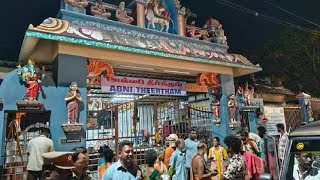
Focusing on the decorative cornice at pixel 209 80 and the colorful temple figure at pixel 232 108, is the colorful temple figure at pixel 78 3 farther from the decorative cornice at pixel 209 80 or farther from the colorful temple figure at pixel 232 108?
the colorful temple figure at pixel 232 108

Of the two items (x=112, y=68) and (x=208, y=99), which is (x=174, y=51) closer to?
(x=112, y=68)

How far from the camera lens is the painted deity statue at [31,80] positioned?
20.1 ft

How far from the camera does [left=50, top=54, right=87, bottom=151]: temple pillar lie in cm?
635

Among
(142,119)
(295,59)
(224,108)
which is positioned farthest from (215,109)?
(295,59)

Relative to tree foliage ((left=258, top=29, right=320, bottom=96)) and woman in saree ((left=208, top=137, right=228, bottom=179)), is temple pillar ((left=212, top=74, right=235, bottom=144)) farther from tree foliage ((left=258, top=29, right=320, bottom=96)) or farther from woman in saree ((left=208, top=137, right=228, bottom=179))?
tree foliage ((left=258, top=29, right=320, bottom=96))

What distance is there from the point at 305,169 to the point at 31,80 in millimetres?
5787

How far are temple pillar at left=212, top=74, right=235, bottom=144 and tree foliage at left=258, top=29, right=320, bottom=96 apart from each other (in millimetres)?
6342

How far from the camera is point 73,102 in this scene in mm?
6527

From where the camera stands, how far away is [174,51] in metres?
8.34

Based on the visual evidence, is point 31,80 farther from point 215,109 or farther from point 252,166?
point 215,109

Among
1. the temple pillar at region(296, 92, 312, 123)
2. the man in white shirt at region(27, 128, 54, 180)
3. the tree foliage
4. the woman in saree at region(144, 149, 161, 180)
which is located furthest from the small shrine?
the tree foliage

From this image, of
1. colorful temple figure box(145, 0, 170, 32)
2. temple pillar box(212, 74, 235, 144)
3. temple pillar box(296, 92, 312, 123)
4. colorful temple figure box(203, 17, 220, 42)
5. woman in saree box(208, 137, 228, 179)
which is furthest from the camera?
temple pillar box(296, 92, 312, 123)

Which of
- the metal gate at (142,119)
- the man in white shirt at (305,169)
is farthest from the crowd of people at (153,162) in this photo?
the metal gate at (142,119)

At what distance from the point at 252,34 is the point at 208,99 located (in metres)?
8.29
